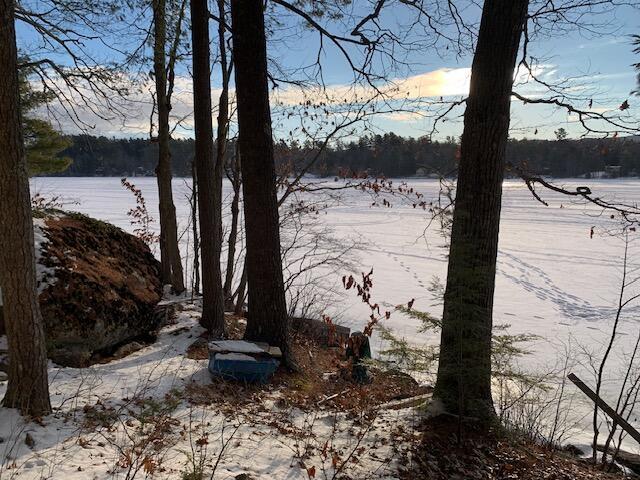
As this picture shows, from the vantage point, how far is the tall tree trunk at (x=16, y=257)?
3340mm

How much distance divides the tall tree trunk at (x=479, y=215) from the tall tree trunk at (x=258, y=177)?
2.34 metres

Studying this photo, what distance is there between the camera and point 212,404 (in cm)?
493

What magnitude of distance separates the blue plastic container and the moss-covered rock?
1.48 meters

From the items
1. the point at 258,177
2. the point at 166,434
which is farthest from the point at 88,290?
the point at 166,434

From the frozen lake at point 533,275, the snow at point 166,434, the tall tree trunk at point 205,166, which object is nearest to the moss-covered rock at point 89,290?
the snow at point 166,434

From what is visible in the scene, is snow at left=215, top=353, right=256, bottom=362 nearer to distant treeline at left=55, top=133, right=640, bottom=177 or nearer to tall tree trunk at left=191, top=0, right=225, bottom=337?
tall tree trunk at left=191, top=0, right=225, bottom=337

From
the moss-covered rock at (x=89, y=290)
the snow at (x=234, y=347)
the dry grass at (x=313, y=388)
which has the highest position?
the moss-covered rock at (x=89, y=290)

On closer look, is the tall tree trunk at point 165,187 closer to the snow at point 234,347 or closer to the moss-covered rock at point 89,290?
the moss-covered rock at point 89,290

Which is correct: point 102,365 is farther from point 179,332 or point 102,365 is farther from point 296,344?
point 296,344

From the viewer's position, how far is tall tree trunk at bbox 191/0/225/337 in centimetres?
675

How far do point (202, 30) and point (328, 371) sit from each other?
5323 millimetres

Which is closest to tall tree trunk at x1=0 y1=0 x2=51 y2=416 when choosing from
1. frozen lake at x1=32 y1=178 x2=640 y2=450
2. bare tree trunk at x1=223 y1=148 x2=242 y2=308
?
frozen lake at x1=32 y1=178 x2=640 y2=450

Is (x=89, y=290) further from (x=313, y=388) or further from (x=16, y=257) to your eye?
(x=313, y=388)

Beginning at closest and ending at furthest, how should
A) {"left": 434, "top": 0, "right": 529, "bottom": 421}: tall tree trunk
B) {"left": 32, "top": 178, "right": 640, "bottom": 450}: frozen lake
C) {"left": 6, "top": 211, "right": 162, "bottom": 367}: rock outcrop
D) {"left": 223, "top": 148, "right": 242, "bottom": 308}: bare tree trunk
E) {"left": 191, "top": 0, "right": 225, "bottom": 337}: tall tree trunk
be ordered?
{"left": 434, "top": 0, "right": 529, "bottom": 421}: tall tree trunk < {"left": 6, "top": 211, "right": 162, "bottom": 367}: rock outcrop < {"left": 191, "top": 0, "right": 225, "bottom": 337}: tall tree trunk < {"left": 223, "top": 148, "right": 242, "bottom": 308}: bare tree trunk < {"left": 32, "top": 178, "right": 640, "bottom": 450}: frozen lake
